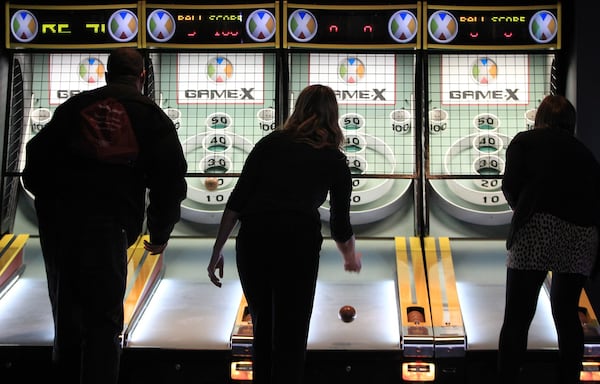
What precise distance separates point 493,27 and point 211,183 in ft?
5.45

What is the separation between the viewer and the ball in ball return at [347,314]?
342cm

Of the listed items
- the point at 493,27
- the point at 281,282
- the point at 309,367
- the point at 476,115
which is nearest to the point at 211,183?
the point at 309,367

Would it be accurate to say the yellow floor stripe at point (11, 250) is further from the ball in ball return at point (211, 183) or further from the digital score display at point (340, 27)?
the digital score display at point (340, 27)

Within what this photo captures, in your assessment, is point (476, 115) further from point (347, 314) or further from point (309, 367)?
point (309, 367)

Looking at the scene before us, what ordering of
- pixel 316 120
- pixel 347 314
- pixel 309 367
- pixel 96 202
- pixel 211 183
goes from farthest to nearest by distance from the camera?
pixel 211 183, pixel 347 314, pixel 309 367, pixel 316 120, pixel 96 202

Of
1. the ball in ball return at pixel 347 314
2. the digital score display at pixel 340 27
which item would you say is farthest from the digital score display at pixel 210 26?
the ball in ball return at pixel 347 314

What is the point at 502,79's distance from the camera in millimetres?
4129

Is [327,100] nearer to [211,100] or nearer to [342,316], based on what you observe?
[342,316]

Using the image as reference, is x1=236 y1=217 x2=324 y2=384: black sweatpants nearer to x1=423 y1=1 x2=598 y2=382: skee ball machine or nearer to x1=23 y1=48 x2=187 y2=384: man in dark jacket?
x1=23 y1=48 x2=187 y2=384: man in dark jacket

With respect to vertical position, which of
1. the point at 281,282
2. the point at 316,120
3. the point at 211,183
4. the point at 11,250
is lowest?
the point at 11,250

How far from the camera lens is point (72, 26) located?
4.07 metres

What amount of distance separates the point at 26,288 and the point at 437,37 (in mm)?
2384

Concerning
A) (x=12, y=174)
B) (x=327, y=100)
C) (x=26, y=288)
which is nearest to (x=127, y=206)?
(x=327, y=100)

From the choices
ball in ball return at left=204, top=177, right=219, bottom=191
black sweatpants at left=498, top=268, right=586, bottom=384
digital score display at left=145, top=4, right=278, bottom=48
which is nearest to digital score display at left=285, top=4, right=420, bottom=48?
digital score display at left=145, top=4, right=278, bottom=48
